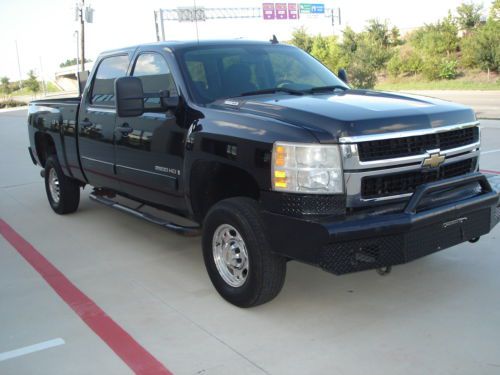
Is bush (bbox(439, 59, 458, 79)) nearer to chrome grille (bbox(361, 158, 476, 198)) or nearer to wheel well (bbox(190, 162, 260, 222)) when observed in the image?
chrome grille (bbox(361, 158, 476, 198))

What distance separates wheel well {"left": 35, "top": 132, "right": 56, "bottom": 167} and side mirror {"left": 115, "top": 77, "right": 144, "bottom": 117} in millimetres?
2938

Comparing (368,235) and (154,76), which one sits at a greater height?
(154,76)

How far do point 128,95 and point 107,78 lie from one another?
66.1 inches

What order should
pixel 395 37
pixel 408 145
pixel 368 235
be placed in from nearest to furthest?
1. pixel 368 235
2. pixel 408 145
3. pixel 395 37

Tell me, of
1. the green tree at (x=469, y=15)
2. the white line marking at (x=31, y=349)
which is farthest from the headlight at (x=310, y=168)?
the green tree at (x=469, y=15)

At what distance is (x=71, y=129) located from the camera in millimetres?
6227

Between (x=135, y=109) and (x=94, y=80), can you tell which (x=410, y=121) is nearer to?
(x=135, y=109)

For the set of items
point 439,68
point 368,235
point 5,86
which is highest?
point 5,86

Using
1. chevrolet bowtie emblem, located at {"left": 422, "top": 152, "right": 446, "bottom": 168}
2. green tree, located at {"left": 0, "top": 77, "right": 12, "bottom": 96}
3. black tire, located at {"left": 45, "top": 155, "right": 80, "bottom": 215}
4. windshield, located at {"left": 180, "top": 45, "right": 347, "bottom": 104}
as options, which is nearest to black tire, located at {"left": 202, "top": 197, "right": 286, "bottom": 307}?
windshield, located at {"left": 180, "top": 45, "right": 347, "bottom": 104}

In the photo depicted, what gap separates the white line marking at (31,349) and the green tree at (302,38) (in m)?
45.1

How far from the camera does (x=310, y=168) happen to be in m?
3.39

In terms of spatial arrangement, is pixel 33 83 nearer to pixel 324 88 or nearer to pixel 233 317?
pixel 324 88

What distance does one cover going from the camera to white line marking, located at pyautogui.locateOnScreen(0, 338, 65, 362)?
347cm

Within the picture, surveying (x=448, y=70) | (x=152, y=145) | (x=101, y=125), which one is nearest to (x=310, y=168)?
(x=152, y=145)
